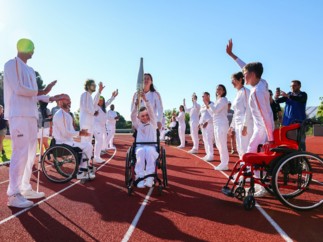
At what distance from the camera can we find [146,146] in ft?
17.4

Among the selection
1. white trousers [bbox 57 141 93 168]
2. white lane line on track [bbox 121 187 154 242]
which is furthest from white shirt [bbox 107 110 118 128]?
white lane line on track [bbox 121 187 154 242]

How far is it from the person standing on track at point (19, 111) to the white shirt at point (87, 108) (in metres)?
2.76

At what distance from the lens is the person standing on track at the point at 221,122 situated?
754cm

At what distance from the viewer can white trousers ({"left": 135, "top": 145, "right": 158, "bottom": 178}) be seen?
5.05 metres

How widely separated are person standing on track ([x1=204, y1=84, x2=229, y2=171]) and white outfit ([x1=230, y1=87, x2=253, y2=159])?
1417 mm

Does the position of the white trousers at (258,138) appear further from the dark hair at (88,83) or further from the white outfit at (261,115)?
the dark hair at (88,83)

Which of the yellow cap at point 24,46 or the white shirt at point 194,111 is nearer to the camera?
the yellow cap at point 24,46

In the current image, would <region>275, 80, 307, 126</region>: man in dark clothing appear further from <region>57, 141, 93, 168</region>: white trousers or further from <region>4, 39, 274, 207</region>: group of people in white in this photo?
<region>57, 141, 93, 168</region>: white trousers

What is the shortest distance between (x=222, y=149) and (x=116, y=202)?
12.4 feet

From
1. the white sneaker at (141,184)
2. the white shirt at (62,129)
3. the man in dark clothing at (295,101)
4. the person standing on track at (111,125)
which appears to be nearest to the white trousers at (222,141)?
the man in dark clothing at (295,101)

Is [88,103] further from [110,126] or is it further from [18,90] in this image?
[110,126]

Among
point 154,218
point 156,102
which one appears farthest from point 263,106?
point 156,102

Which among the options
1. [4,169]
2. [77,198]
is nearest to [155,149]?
[77,198]

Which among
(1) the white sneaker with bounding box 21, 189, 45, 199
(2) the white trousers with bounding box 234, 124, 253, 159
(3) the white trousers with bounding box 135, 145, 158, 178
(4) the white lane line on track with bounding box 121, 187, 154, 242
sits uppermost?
(2) the white trousers with bounding box 234, 124, 253, 159
